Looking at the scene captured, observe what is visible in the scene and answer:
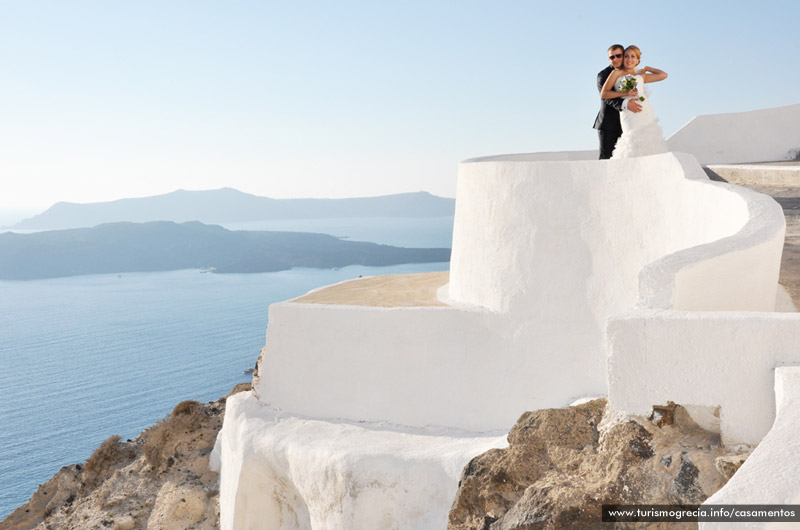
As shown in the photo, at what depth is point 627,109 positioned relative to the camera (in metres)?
9.20

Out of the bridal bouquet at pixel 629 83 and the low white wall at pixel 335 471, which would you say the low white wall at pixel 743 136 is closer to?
the bridal bouquet at pixel 629 83

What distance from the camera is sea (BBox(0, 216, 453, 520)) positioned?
4231 cm

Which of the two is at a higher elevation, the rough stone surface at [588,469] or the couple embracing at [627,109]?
the couple embracing at [627,109]

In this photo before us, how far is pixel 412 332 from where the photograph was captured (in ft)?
28.5

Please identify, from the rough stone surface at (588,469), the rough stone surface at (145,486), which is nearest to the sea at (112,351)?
the rough stone surface at (145,486)

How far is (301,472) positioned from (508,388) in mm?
2724

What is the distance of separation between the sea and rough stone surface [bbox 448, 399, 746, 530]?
24.9 m

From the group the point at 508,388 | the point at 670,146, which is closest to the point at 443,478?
the point at 508,388

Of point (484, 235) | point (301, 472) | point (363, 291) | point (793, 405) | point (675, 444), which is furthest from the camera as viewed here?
point (363, 291)

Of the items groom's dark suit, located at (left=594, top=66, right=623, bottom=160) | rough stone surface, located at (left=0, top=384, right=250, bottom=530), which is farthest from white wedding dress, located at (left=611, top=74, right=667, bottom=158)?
rough stone surface, located at (left=0, top=384, right=250, bottom=530)

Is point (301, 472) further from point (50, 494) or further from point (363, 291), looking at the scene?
point (50, 494)

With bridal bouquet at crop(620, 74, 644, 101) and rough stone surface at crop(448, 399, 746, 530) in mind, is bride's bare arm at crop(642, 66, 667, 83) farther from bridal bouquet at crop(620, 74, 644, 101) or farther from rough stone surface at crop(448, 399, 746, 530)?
rough stone surface at crop(448, 399, 746, 530)

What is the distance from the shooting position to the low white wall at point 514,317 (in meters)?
8.20

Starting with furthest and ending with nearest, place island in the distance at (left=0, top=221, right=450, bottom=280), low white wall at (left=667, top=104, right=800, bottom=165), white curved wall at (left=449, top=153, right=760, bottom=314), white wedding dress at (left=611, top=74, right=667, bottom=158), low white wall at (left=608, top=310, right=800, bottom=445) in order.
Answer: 1. island in the distance at (left=0, top=221, right=450, bottom=280)
2. low white wall at (left=667, top=104, right=800, bottom=165)
3. white wedding dress at (left=611, top=74, right=667, bottom=158)
4. white curved wall at (left=449, top=153, right=760, bottom=314)
5. low white wall at (left=608, top=310, right=800, bottom=445)
